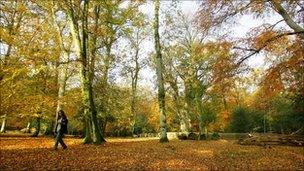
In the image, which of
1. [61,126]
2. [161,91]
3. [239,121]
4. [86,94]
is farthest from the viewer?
[239,121]

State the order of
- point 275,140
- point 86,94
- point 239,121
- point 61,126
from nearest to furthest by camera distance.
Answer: point 61,126
point 86,94
point 275,140
point 239,121

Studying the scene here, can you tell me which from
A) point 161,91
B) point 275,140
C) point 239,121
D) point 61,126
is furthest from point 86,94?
point 239,121

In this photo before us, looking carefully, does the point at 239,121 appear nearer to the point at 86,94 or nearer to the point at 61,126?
the point at 86,94

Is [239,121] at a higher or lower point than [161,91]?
lower

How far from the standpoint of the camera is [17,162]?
10.9 m

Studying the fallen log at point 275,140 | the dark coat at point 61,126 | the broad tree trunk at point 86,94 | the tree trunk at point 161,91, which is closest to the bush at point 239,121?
the fallen log at point 275,140

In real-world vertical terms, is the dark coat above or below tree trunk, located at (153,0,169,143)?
below

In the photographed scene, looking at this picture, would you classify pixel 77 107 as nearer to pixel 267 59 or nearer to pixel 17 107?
pixel 17 107

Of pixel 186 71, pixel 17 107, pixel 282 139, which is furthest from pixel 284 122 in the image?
pixel 17 107

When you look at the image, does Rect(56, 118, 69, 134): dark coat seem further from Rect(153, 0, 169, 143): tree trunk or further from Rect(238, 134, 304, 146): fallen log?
Rect(238, 134, 304, 146): fallen log

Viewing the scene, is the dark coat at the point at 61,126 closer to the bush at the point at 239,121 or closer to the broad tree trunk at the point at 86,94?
the broad tree trunk at the point at 86,94

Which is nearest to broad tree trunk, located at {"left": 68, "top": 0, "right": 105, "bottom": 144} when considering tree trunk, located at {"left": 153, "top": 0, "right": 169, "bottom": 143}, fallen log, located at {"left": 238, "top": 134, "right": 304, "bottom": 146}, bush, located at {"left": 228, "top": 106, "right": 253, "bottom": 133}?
tree trunk, located at {"left": 153, "top": 0, "right": 169, "bottom": 143}

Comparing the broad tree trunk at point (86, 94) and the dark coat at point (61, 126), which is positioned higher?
the broad tree trunk at point (86, 94)

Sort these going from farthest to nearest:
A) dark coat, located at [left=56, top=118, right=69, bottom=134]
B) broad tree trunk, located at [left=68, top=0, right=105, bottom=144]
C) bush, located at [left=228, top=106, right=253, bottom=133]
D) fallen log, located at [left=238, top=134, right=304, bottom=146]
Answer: bush, located at [left=228, top=106, right=253, bottom=133] → fallen log, located at [left=238, top=134, right=304, bottom=146] → broad tree trunk, located at [left=68, top=0, right=105, bottom=144] → dark coat, located at [left=56, top=118, right=69, bottom=134]
